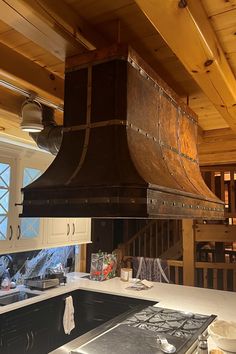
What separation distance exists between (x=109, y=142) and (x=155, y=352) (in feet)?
3.61

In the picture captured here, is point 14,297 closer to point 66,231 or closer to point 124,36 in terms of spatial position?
point 66,231

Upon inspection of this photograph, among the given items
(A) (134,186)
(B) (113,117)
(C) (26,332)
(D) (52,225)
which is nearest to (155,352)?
(A) (134,186)

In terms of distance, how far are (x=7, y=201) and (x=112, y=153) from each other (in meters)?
1.95

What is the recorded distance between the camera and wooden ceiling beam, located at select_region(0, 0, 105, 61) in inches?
44.4

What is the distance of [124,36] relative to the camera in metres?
1.50

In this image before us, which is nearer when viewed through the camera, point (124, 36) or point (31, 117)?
point (124, 36)

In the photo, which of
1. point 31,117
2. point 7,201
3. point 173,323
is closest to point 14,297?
point 7,201

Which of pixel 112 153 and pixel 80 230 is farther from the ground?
pixel 112 153

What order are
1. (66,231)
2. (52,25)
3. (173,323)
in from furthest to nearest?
(66,231)
(173,323)
(52,25)

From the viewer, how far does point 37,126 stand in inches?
80.4

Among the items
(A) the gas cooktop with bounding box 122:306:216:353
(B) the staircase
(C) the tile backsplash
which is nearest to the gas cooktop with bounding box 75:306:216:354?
(A) the gas cooktop with bounding box 122:306:216:353

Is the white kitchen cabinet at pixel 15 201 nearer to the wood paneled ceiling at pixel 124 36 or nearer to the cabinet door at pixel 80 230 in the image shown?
the cabinet door at pixel 80 230

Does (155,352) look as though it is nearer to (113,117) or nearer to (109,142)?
(109,142)

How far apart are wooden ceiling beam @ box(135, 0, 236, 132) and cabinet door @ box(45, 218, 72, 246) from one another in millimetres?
2224
